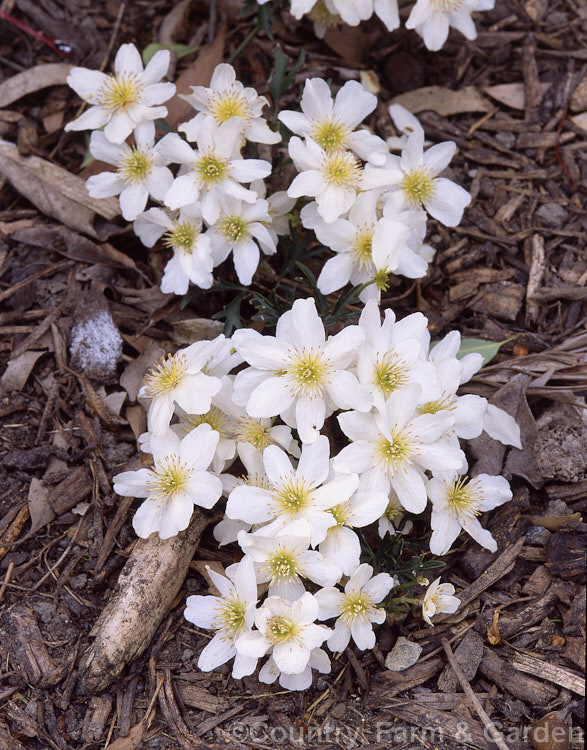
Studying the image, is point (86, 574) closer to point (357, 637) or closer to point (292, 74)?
point (357, 637)

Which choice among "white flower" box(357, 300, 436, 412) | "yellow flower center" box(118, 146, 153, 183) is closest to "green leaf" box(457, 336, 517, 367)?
"white flower" box(357, 300, 436, 412)

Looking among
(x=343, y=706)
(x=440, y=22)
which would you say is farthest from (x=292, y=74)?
(x=343, y=706)

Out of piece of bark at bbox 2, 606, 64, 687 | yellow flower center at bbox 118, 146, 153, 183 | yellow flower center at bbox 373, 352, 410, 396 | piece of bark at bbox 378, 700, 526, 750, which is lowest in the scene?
piece of bark at bbox 378, 700, 526, 750

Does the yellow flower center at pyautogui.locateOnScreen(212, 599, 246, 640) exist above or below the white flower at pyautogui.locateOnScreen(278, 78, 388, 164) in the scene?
below

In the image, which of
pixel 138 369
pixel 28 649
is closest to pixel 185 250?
pixel 138 369

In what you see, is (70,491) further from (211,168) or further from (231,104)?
(231,104)

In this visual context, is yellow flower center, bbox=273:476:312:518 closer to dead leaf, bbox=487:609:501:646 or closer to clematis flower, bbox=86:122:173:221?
dead leaf, bbox=487:609:501:646

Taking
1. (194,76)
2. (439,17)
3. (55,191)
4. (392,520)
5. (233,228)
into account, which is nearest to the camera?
(392,520)

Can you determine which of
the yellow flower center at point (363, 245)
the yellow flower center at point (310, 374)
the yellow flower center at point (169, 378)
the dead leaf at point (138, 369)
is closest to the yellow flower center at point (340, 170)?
the yellow flower center at point (363, 245)
